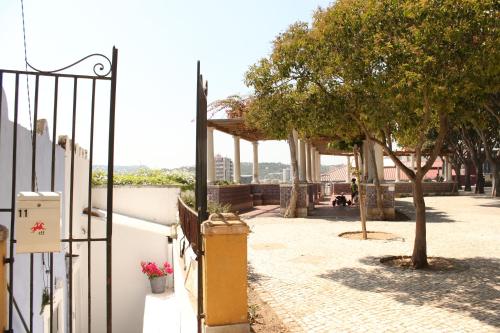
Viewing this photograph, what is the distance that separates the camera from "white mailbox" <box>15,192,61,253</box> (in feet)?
12.3

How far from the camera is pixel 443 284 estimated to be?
7.66 meters

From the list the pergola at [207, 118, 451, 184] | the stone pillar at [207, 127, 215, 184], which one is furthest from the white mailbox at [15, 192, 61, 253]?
the stone pillar at [207, 127, 215, 184]

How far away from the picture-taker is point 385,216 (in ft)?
59.5

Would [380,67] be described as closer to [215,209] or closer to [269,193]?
[215,209]

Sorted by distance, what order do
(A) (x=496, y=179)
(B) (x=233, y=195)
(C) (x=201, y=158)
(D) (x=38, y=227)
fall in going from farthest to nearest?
(A) (x=496, y=179) < (B) (x=233, y=195) < (C) (x=201, y=158) < (D) (x=38, y=227)

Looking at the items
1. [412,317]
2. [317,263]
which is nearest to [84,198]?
[317,263]

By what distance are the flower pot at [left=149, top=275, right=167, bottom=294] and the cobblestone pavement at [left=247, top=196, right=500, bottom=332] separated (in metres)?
2.61

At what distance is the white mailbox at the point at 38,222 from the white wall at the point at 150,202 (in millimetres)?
11399

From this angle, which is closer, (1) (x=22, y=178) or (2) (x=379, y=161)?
(1) (x=22, y=178)

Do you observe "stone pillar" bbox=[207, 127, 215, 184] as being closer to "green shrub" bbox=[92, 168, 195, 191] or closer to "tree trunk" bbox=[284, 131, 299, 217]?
"green shrub" bbox=[92, 168, 195, 191]

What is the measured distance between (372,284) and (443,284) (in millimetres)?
1203

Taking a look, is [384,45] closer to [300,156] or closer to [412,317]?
[412,317]

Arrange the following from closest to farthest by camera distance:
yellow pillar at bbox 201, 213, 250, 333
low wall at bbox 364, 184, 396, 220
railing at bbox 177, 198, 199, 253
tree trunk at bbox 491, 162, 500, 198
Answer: yellow pillar at bbox 201, 213, 250, 333 → railing at bbox 177, 198, 199, 253 → low wall at bbox 364, 184, 396, 220 → tree trunk at bbox 491, 162, 500, 198

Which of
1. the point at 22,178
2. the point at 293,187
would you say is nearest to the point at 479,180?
the point at 293,187
